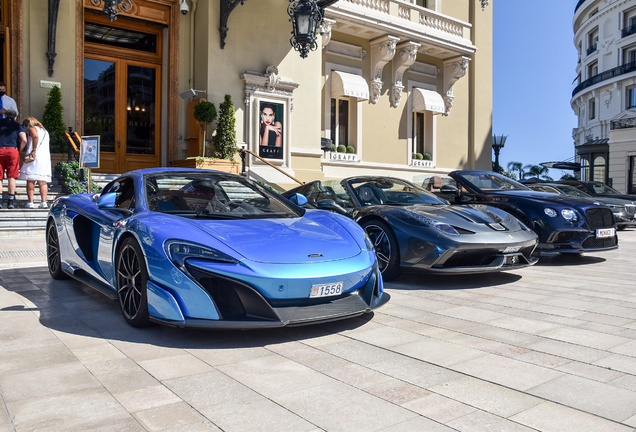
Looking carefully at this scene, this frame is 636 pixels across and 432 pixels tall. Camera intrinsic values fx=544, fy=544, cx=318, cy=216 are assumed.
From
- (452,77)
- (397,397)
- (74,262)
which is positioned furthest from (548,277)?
(452,77)

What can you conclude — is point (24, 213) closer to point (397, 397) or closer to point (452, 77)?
point (397, 397)

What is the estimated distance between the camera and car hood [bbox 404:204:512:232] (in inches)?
218

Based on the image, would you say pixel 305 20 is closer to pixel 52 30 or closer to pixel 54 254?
pixel 52 30

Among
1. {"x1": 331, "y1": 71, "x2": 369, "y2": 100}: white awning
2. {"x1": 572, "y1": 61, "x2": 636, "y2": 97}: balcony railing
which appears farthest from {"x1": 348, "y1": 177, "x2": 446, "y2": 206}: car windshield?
{"x1": 572, "y1": 61, "x2": 636, "y2": 97}: balcony railing

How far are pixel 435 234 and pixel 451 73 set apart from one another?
57.5 ft

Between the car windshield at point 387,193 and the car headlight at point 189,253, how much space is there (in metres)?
3.20

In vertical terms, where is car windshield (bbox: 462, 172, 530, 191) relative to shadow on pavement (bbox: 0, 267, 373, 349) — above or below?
→ above

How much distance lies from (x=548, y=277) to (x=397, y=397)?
4168 millimetres

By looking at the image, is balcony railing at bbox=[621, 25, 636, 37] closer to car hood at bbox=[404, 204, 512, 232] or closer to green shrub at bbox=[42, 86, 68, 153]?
green shrub at bbox=[42, 86, 68, 153]

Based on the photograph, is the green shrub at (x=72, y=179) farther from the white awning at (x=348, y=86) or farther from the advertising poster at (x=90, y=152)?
the white awning at (x=348, y=86)

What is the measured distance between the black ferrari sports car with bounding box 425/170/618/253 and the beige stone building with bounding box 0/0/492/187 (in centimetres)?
810

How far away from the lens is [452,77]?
21.3 metres

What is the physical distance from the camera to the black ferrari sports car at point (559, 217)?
692cm

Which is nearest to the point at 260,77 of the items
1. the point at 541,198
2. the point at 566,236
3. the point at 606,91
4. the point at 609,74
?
the point at 541,198
